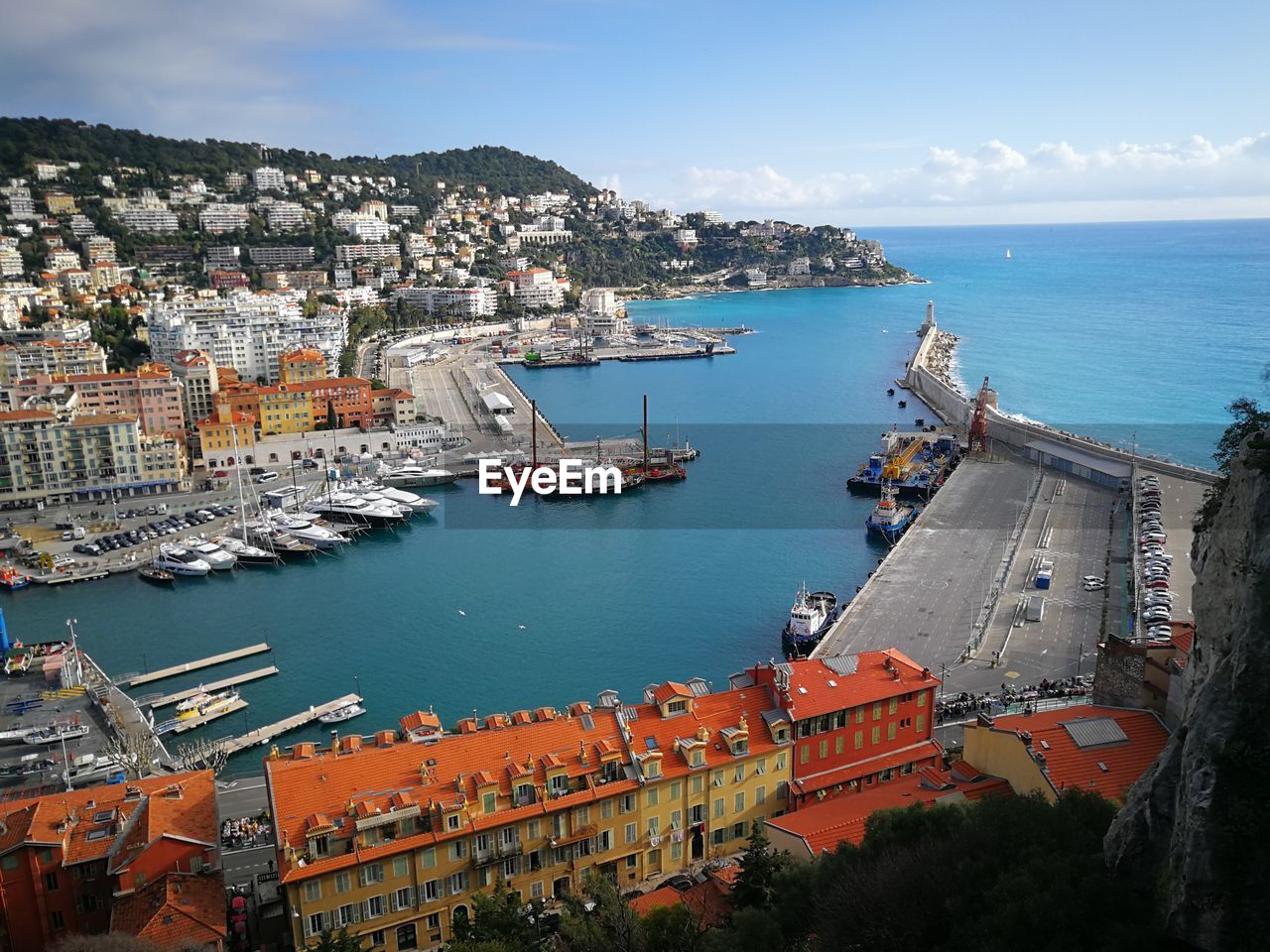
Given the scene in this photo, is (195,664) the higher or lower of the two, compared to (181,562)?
→ lower

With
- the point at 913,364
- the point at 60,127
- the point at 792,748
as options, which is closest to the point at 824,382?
the point at 913,364

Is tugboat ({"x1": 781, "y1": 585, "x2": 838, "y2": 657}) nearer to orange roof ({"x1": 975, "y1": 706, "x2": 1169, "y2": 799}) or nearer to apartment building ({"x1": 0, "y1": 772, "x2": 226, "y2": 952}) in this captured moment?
orange roof ({"x1": 975, "y1": 706, "x2": 1169, "y2": 799})

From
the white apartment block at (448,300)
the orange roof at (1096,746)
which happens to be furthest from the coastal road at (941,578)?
the white apartment block at (448,300)

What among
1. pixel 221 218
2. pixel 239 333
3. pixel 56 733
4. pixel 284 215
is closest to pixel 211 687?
pixel 56 733

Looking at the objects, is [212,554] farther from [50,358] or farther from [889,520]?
[50,358]

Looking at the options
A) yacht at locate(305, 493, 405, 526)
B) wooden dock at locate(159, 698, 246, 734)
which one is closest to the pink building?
yacht at locate(305, 493, 405, 526)

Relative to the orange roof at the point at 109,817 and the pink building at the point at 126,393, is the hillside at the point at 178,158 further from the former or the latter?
the orange roof at the point at 109,817
